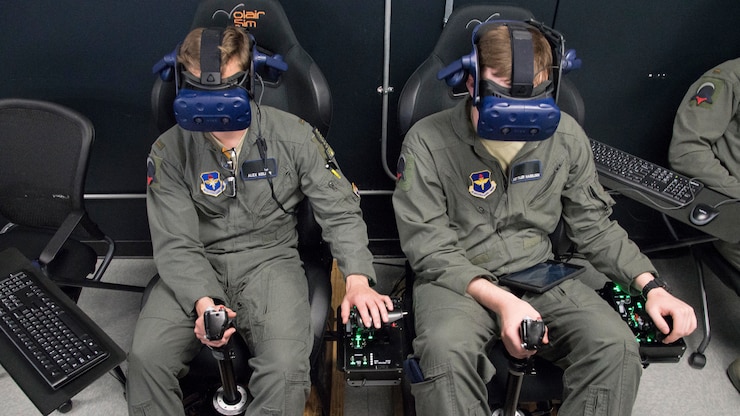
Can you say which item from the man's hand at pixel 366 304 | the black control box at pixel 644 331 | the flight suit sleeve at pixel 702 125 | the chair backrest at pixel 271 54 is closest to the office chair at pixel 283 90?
the chair backrest at pixel 271 54

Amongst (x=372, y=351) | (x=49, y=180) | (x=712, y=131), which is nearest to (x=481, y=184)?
(x=372, y=351)

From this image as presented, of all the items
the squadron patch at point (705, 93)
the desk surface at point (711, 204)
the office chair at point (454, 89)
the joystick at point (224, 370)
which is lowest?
the joystick at point (224, 370)

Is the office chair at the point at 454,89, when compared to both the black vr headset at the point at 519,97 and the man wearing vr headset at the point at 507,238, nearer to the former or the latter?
the man wearing vr headset at the point at 507,238

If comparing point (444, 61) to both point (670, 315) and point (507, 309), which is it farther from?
point (670, 315)

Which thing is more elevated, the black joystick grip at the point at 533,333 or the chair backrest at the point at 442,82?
the chair backrest at the point at 442,82

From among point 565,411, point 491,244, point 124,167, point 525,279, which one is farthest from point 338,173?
point 124,167

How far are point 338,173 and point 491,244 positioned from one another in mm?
485

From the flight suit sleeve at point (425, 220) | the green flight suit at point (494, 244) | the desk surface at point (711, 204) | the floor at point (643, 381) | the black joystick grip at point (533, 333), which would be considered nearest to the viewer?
the black joystick grip at point (533, 333)

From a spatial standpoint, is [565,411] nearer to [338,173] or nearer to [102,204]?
[338,173]

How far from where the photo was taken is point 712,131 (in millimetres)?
1902

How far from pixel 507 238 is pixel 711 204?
702 mm

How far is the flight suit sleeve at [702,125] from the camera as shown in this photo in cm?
187

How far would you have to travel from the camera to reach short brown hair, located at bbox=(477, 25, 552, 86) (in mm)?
1257

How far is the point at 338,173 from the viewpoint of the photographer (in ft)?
5.33
